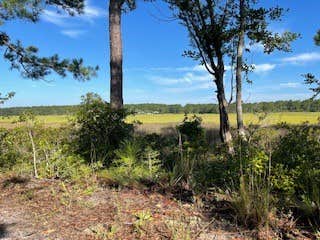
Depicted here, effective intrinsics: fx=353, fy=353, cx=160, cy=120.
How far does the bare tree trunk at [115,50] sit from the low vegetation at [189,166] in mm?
1614

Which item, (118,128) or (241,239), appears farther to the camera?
(118,128)

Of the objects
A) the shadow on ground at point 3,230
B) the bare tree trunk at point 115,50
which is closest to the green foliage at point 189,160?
the shadow on ground at point 3,230

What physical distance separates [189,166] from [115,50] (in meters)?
4.37

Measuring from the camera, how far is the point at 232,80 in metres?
10.3

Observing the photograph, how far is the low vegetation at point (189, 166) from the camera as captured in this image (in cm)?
348

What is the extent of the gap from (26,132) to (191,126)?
12.6 ft

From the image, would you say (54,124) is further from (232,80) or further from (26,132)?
(232,80)

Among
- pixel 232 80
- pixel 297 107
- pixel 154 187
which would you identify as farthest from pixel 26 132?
pixel 232 80

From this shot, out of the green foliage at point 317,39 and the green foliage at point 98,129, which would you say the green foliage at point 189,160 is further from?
the green foliage at point 317,39

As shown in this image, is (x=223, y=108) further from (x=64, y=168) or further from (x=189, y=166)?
(x=64, y=168)

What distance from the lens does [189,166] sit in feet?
17.7

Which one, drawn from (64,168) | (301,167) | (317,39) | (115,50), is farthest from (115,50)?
(301,167)

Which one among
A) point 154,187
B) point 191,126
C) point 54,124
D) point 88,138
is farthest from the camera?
point 191,126

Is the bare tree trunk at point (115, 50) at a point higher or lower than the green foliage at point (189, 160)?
higher
